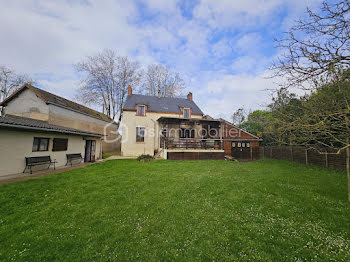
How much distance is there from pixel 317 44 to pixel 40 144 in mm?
14017

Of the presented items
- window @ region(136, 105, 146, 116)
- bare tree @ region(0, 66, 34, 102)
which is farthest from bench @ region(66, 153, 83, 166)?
bare tree @ region(0, 66, 34, 102)

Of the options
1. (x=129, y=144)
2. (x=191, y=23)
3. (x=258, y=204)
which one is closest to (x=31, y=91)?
(x=129, y=144)

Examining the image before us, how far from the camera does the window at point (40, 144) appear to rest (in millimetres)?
8453

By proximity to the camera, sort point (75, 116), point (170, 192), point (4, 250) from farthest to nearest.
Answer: point (75, 116)
point (170, 192)
point (4, 250)

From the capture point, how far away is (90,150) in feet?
44.7

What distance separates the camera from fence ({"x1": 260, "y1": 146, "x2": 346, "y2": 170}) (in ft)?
31.3

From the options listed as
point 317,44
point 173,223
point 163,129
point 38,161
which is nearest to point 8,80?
point 38,161

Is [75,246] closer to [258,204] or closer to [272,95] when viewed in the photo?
[258,204]

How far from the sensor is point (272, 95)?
3996 mm

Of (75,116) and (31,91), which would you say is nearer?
(31,91)

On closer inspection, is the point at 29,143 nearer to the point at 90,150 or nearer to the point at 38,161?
the point at 38,161

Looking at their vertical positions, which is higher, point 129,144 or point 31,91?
point 31,91

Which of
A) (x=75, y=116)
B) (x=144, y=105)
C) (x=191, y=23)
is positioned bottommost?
(x=75, y=116)

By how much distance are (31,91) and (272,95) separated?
19725mm
